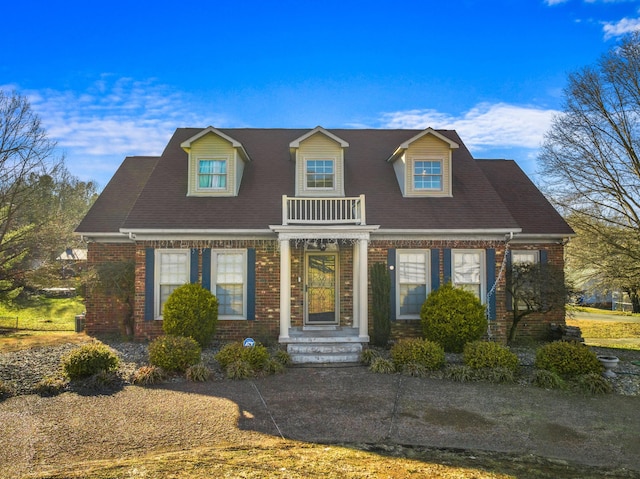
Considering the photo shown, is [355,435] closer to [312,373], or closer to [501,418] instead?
[501,418]

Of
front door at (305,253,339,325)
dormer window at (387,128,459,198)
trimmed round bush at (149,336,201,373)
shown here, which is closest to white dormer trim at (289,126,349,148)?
dormer window at (387,128,459,198)

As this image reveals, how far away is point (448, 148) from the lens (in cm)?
1509

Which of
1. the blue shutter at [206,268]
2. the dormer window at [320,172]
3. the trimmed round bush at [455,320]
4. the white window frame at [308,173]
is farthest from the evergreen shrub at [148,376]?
the dormer window at [320,172]

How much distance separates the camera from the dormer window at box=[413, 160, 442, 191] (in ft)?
50.2

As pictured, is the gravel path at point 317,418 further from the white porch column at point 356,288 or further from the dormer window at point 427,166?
the dormer window at point 427,166

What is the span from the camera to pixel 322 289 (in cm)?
1453

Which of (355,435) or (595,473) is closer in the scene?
(595,473)

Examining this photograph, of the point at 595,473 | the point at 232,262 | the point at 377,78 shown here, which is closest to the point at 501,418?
the point at 595,473

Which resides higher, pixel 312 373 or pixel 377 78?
pixel 377 78

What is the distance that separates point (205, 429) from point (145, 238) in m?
8.01

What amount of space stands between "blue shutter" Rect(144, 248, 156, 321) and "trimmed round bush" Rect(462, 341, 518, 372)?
8.89 m

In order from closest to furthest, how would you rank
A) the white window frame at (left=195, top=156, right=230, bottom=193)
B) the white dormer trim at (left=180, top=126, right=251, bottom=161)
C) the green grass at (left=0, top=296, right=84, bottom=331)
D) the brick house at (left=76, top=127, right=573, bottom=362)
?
the brick house at (left=76, top=127, right=573, bottom=362) < the white dormer trim at (left=180, top=126, right=251, bottom=161) < the white window frame at (left=195, top=156, right=230, bottom=193) < the green grass at (left=0, top=296, right=84, bottom=331)

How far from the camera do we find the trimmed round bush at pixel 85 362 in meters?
9.44

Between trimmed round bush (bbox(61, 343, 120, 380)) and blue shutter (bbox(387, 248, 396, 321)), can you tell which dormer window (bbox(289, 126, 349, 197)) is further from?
trimmed round bush (bbox(61, 343, 120, 380))
